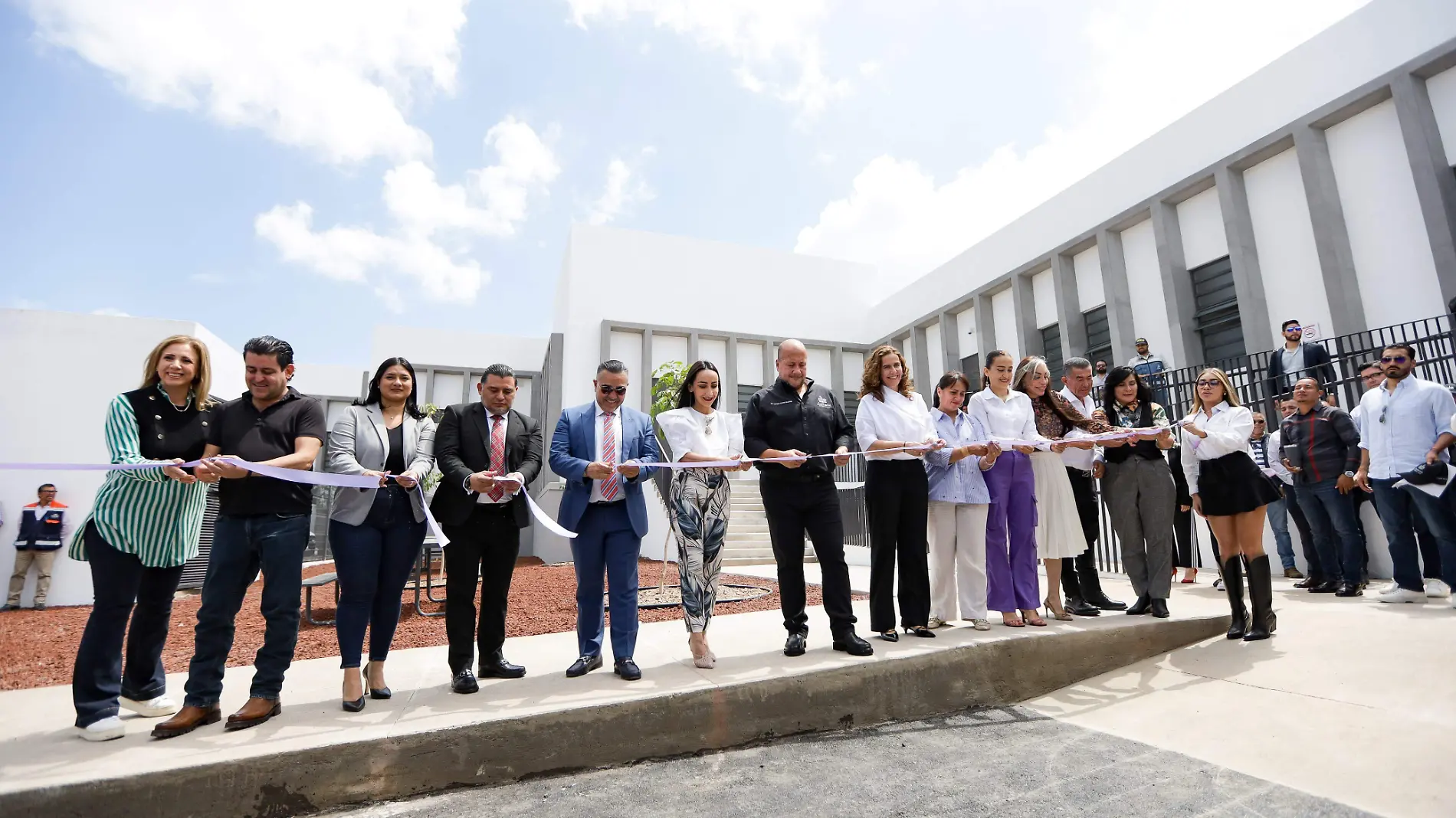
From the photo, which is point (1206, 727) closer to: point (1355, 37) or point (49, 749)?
point (49, 749)

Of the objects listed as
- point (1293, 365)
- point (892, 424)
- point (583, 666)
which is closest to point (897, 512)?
point (892, 424)

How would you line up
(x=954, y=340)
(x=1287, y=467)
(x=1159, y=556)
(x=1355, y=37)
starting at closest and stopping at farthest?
(x=1159, y=556)
(x=1287, y=467)
(x=1355, y=37)
(x=954, y=340)

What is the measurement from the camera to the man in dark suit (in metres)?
3.51

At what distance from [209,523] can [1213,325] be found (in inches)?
717

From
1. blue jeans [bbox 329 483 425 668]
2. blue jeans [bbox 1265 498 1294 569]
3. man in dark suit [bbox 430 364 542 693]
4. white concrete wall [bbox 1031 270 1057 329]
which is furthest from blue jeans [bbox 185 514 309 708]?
white concrete wall [bbox 1031 270 1057 329]

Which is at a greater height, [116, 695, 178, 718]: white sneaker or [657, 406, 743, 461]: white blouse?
[657, 406, 743, 461]: white blouse

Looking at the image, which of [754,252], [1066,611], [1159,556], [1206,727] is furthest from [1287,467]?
[754,252]

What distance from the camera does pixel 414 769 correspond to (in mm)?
2654

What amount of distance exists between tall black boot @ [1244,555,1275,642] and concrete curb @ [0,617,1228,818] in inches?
29.2

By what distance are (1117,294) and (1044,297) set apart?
241 centimetres

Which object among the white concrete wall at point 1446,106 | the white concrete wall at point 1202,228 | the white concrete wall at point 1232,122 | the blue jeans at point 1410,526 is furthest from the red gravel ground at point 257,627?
the white concrete wall at point 1232,122

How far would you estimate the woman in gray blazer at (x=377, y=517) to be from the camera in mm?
3189

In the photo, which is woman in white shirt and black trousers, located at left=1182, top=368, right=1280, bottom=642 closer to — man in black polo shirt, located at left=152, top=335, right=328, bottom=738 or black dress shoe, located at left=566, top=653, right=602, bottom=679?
black dress shoe, located at left=566, top=653, right=602, bottom=679

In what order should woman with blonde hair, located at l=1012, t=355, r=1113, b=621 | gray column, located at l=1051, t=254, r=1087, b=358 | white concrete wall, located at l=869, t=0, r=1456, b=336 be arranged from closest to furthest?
woman with blonde hair, located at l=1012, t=355, r=1113, b=621 → white concrete wall, located at l=869, t=0, r=1456, b=336 → gray column, located at l=1051, t=254, r=1087, b=358
